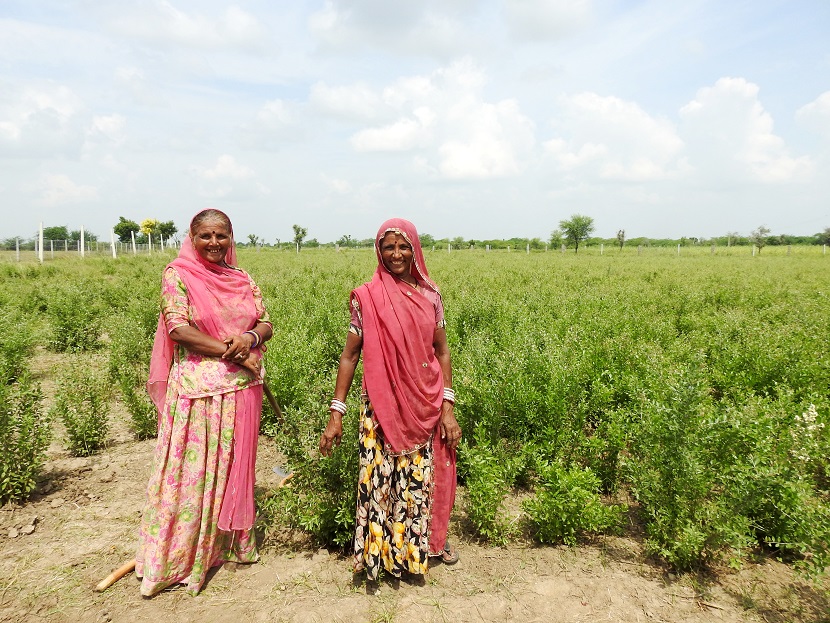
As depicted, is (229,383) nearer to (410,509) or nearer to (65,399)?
(410,509)

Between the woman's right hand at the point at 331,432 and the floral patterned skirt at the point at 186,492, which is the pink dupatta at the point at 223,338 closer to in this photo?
the floral patterned skirt at the point at 186,492

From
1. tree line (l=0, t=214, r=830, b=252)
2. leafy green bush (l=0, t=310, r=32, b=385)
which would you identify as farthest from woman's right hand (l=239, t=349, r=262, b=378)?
tree line (l=0, t=214, r=830, b=252)

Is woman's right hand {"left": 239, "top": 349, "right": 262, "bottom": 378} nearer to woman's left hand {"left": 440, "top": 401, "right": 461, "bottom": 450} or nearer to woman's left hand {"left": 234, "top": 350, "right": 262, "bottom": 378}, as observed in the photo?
woman's left hand {"left": 234, "top": 350, "right": 262, "bottom": 378}

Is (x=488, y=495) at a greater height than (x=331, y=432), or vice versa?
(x=331, y=432)

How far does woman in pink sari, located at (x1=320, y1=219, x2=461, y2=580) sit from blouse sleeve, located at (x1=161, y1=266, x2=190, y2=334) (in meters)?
0.90

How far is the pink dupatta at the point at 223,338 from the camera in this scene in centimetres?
286

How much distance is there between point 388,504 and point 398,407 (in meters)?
0.56

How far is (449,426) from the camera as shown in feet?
9.45

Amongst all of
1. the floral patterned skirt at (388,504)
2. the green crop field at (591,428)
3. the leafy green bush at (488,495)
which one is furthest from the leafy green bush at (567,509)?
the floral patterned skirt at (388,504)

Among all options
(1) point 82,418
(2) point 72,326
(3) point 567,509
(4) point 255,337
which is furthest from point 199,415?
(2) point 72,326

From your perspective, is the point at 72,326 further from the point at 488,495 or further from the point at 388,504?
the point at 488,495

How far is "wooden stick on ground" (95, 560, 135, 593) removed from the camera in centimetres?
289

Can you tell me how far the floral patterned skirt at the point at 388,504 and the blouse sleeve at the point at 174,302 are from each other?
3.64 feet

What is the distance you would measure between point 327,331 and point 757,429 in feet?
17.9
